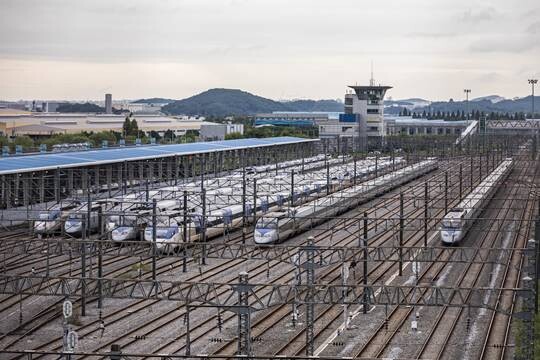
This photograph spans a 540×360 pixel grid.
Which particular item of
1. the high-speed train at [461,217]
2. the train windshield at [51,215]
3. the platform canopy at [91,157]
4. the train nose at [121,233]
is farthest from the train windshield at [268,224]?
the platform canopy at [91,157]

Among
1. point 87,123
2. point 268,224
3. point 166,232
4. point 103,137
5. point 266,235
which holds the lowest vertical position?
point 266,235

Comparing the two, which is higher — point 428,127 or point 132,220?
point 428,127

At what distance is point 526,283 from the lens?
533 inches

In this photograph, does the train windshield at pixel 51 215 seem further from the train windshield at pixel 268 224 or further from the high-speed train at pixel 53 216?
the train windshield at pixel 268 224

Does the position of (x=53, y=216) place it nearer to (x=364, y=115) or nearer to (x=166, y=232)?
(x=166, y=232)

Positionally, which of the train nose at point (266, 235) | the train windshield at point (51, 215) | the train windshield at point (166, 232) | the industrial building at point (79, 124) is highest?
the industrial building at point (79, 124)

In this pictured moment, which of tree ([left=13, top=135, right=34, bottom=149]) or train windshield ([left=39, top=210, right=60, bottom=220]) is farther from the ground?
tree ([left=13, top=135, right=34, bottom=149])

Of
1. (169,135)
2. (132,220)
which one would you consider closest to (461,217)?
(132,220)

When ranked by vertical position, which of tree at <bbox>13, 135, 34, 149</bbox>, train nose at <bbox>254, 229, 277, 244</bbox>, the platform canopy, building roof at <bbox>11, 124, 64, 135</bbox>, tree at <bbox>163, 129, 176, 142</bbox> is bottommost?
train nose at <bbox>254, 229, 277, 244</bbox>

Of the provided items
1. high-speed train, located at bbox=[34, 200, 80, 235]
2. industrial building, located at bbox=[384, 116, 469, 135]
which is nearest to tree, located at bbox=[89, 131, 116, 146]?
high-speed train, located at bbox=[34, 200, 80, 235]

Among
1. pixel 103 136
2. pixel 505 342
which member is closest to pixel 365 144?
pixel 103 136

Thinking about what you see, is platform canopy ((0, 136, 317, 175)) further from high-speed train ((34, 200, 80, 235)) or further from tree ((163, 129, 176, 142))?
tree ((163, 129, 176, 142))

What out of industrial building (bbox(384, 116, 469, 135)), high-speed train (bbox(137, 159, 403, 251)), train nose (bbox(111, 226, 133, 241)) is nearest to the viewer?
high-speed train (bbox(137, 159, 403, 251))

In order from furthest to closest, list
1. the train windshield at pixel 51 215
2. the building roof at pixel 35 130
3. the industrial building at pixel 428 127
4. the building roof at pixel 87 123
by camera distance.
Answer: the industrial building at pixel 428 127
the building roof at pixel 87 123
the building roof at pixel 35 130
the train windshield at pixel 51 215
